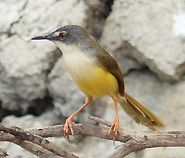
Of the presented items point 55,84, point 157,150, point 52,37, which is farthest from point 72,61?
point 157,150

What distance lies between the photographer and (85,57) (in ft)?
5.39

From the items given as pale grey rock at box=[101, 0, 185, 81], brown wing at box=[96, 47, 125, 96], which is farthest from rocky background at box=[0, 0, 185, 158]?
brown wing at box=[96, 47, 125, 96]

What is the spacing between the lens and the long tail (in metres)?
2.06

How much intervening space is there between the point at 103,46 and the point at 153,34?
56 cm

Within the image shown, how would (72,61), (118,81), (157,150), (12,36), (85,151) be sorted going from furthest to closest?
(12,36) < (85,151) < (157,150) < (118,81) < (72,61)

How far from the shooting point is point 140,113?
81.9 inches

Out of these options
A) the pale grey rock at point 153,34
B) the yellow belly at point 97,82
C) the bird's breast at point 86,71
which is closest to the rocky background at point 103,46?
the pale grey rock at point 153,34

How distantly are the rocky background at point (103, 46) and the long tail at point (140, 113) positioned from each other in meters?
0.57

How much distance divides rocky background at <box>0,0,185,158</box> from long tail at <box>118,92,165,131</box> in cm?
57

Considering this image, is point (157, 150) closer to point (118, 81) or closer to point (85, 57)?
point (118, 81)

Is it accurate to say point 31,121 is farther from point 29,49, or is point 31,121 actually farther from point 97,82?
point 97,82

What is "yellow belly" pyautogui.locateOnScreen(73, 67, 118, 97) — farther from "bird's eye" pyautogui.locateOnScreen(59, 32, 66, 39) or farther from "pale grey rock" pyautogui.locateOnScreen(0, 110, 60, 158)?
"pale grey rock" pyautogui.locateOnScreen(0, 110, 60, 158)

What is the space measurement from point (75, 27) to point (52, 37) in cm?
17

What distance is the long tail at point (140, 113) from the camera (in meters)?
2.06
